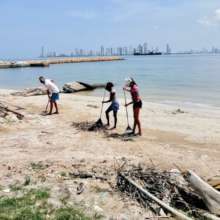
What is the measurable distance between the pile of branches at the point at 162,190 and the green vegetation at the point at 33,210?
110cm

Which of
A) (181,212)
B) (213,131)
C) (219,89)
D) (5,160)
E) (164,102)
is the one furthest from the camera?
(219,89)

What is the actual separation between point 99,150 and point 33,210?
378 cm

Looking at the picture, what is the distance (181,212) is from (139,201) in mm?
704

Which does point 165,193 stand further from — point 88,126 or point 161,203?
point 88,126

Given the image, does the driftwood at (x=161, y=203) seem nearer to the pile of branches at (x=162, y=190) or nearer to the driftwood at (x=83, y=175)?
the pile of branches at (x=162, y=190)

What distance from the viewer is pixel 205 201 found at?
19.2 feet

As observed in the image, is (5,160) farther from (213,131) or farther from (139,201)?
(213,131)

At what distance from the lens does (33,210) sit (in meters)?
5.39

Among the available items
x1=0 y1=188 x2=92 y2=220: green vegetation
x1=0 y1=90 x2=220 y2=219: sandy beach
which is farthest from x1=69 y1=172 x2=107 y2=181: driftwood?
x1=0 y1=188 x2=92 y2=220: green vegetation

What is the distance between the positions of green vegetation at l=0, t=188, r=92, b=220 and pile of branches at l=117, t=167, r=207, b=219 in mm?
1104

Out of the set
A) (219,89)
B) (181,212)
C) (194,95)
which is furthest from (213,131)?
(219,89)

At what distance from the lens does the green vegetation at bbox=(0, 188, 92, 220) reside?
204 inches

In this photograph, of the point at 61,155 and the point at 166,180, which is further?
the point at 61,155

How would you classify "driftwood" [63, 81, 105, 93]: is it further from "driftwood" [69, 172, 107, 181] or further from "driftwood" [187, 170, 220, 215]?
"driftwood" [187, 170, 220, 215]
